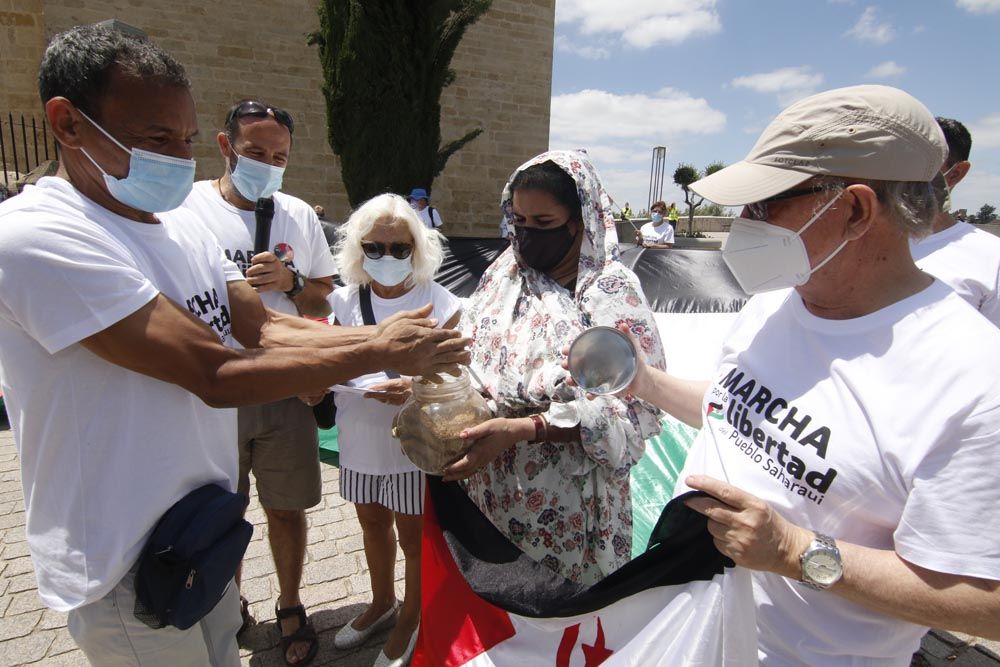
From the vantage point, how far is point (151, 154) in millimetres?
1386

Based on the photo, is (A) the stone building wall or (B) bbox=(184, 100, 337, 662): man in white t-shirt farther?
(A) the stone building wall

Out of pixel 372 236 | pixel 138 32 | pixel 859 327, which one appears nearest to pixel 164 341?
pixel 138 32

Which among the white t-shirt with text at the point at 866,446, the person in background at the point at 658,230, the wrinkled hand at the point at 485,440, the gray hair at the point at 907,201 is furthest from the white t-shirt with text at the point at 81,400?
the person in background at the point at 658,230

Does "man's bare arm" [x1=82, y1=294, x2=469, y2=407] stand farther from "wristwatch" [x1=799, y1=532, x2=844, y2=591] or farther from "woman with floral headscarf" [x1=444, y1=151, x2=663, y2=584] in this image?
"wristwatch" [x1=799, y1=532, x2=844, y2=591]

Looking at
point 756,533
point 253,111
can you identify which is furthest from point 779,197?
point 253,111

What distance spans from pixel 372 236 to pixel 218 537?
4.87 ft

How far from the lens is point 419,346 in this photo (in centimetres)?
157

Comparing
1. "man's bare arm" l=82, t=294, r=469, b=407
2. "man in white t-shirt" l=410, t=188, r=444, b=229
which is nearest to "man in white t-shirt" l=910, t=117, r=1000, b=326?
"man's bare arm" l=82, t=294, r=469, b=407

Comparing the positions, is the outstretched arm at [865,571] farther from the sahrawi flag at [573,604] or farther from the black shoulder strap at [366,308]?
the black shoulder strap at [366,308]

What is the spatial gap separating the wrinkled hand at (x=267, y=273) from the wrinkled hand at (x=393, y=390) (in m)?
0.70

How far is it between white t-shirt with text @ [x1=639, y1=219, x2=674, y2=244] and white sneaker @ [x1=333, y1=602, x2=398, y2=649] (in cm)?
1023

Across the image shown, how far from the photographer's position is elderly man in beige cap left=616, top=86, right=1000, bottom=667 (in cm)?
92

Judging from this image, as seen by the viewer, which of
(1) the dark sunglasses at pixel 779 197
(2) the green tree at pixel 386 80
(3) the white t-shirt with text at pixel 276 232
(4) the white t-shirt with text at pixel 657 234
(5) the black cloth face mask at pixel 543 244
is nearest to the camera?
(1) the dark sunglasses at pixel 779 197

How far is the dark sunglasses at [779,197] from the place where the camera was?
115cm
